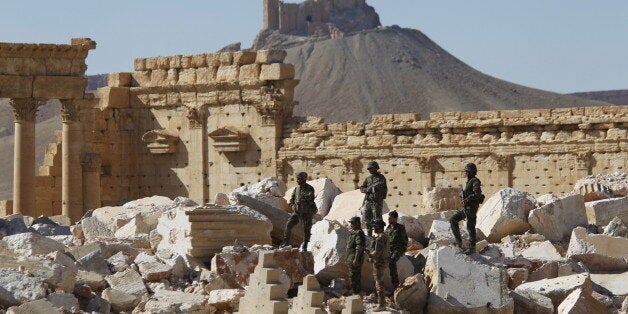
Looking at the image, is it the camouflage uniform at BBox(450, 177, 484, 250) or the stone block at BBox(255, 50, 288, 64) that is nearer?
the camouflage uniform at BBox(450, 177, 484, 250)

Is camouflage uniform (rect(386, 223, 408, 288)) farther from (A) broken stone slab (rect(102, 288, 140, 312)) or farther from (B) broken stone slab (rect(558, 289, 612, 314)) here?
(A) broken stone slab (rect(102, 288, 140, 312))

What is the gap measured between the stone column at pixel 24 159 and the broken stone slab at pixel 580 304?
16892 millimetres

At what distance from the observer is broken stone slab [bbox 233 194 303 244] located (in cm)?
2665

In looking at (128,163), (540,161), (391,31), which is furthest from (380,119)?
(391,31)

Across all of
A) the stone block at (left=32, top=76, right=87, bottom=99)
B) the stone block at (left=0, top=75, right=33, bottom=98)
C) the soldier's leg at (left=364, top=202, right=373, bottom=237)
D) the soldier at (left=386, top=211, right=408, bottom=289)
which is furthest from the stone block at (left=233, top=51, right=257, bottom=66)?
the soldier at (left=386, top=211, right=408, bottom=289)

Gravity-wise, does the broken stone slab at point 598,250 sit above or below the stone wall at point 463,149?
below

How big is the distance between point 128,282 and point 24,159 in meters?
15.4

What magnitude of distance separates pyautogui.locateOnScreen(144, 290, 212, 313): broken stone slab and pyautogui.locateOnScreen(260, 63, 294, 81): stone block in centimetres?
1718

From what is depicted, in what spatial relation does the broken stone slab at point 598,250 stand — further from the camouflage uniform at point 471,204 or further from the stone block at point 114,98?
the stone block at point 114,98

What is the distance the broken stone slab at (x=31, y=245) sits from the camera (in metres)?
23.7

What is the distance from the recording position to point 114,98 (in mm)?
41750

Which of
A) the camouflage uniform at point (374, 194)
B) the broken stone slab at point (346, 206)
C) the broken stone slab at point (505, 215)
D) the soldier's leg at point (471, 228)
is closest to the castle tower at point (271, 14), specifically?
the broken stone slab at point (346, 206)

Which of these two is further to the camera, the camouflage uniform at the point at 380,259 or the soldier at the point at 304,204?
the soldier at the point at 304,204

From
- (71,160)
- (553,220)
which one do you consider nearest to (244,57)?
(71,160)
